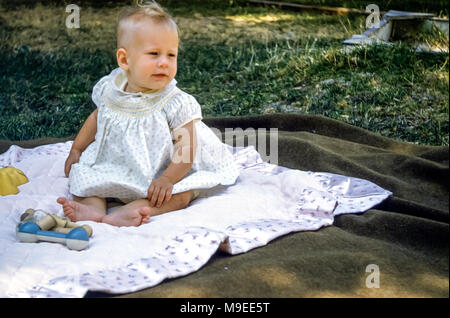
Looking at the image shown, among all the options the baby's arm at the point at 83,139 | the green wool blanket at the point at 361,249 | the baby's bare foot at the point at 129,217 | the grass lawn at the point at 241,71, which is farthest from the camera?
the grass lawn at the point at 241,71

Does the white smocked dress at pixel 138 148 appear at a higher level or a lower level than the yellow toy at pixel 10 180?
higher

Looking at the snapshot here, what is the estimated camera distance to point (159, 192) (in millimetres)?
1896

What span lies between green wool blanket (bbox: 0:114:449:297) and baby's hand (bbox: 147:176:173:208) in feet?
1.08

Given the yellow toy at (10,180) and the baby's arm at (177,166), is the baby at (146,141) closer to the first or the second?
the baby's arm at (177,166)

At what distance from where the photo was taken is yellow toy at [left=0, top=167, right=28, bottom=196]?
203cm

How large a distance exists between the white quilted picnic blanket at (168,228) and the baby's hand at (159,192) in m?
0.07

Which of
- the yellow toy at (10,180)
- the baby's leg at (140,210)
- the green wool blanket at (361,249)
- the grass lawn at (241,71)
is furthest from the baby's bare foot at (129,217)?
the grass lawn at (241,71)

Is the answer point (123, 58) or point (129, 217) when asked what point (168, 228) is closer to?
point (129, 217)

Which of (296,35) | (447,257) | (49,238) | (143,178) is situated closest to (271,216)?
(143,178)

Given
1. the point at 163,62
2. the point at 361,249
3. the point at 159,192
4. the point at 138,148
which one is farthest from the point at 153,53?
the point at 361,249

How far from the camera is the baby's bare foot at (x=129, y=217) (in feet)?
5.89

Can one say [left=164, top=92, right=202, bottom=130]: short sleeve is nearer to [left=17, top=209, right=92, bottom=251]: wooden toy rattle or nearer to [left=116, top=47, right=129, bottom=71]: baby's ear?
[left=116, top=47, right=129, bottom=71]: baby's ear

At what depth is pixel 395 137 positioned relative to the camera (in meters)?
2.84

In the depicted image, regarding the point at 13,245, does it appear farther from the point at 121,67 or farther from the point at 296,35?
the point at 296,35
